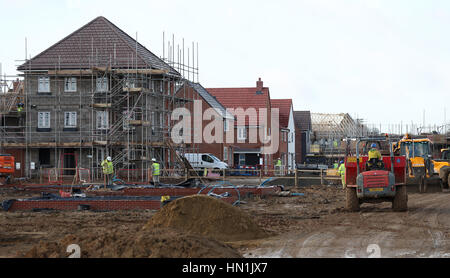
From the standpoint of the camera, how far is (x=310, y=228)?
1531 cm

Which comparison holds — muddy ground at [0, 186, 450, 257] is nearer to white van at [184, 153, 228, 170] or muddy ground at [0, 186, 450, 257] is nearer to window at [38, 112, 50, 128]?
window at [38, 112, 50, 128]

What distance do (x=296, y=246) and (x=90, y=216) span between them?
918cm

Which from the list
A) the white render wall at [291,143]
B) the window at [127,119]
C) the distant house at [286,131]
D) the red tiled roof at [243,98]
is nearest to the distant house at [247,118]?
the red tiled roof at [243,98]

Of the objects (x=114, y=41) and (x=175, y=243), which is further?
(x=114, y=41)

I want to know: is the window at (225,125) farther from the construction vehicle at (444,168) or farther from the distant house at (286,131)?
the construction vehicle at (444,168)

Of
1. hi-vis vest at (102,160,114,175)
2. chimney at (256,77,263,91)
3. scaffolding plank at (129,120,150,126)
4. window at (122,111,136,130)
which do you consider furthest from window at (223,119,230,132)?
hi-vis vest at (102,160,114,175)

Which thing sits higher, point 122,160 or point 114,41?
Result: point 114,41

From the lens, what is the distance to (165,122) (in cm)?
4516

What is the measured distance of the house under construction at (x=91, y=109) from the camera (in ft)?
135

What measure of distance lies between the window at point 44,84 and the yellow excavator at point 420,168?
24306mm

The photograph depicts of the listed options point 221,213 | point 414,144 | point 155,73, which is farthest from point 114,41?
point 221,213

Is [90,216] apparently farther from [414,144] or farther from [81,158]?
[81,158]

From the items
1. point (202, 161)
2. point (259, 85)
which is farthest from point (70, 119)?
point (259, 85)

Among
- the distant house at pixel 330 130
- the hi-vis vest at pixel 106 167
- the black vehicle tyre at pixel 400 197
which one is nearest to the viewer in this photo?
the black vehicle tyre at pixel 400 197
